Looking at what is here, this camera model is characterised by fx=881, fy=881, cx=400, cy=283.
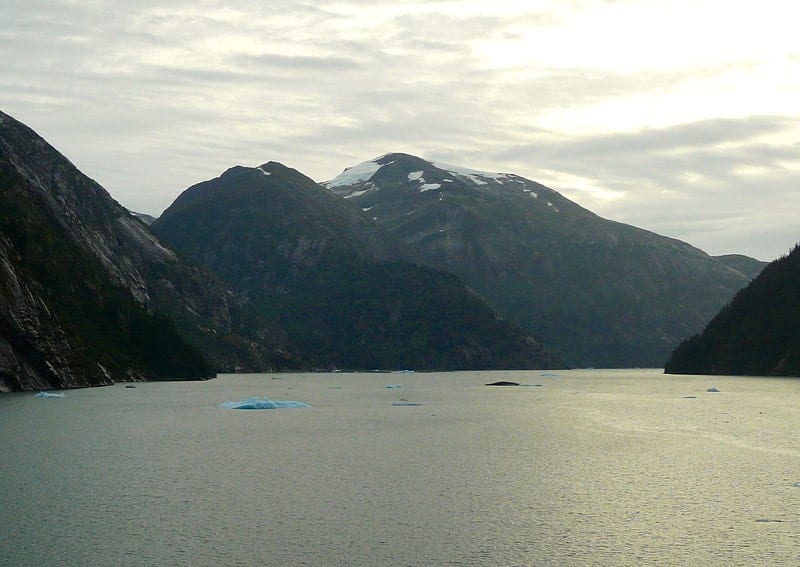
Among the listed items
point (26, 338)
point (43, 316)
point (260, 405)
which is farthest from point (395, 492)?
point (43, 316)

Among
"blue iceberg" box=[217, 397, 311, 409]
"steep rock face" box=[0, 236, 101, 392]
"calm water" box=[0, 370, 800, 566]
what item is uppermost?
"steep rock face" box=[0, 236, 101, 392]

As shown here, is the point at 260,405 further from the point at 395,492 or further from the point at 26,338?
the point at 395,492

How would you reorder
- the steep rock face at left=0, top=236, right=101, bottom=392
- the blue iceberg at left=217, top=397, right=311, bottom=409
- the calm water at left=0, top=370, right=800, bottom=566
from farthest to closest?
the steep rock face at left=0, top=236, right=101, bottom=392 → the blue iceberg at left=217, top=397, right=311, bottom=409 → the calm water at left=0, top=370, right=800, bottom=566

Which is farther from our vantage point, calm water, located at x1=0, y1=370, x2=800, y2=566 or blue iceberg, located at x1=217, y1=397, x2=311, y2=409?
blue iceberg, located at x1=217, y1=397, x2=311, y2=409

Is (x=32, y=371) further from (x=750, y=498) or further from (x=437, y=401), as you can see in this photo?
(x=750, y=498)

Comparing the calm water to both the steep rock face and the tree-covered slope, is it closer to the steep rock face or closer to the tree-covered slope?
the steep rock face

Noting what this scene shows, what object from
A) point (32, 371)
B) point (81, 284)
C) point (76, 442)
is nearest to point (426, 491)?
point (76, 442)

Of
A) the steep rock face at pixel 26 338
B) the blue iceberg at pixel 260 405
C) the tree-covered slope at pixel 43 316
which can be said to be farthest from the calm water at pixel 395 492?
the tree-covered slope at pixel 43 316

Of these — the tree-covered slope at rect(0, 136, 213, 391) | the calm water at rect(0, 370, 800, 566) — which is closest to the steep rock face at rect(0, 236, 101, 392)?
the tree-covered slope at rect(0, 136, 213, 391)

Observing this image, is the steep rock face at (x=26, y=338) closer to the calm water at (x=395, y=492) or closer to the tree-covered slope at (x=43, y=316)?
the tree-covered slope at (x=43, y=316)
